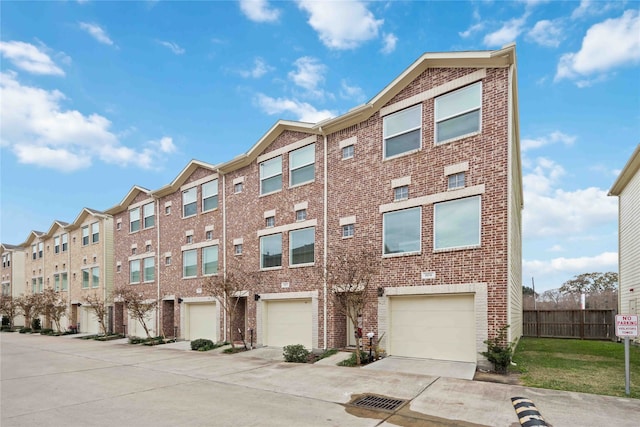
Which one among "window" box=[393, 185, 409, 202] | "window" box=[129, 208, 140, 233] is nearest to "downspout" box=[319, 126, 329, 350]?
"window" box=[393, 185, 409, 202]

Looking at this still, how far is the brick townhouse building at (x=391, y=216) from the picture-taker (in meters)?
11.5

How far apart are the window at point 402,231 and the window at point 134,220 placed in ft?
61.2

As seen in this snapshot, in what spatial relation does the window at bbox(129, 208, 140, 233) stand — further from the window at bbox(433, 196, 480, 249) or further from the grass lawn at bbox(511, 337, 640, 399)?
the grass lawn at bbox(511, 337, 640, 399)

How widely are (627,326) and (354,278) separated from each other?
7.25 metres

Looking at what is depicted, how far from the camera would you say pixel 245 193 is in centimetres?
1905

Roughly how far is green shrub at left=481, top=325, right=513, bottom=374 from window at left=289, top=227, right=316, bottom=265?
7254mm

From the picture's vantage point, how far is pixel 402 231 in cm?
1328

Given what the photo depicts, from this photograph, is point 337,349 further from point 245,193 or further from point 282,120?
point 282,120

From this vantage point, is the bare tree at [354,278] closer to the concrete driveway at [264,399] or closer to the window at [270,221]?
the concrete driveway at [264,399]

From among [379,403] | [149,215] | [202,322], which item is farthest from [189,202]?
[379,403]

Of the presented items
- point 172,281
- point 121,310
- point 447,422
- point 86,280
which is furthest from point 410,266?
point 86,280

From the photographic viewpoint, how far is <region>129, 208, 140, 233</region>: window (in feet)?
85.5

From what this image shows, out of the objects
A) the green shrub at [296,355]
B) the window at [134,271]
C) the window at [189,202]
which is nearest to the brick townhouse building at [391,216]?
the window at [189,202]

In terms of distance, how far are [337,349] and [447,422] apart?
7890 millimetres
